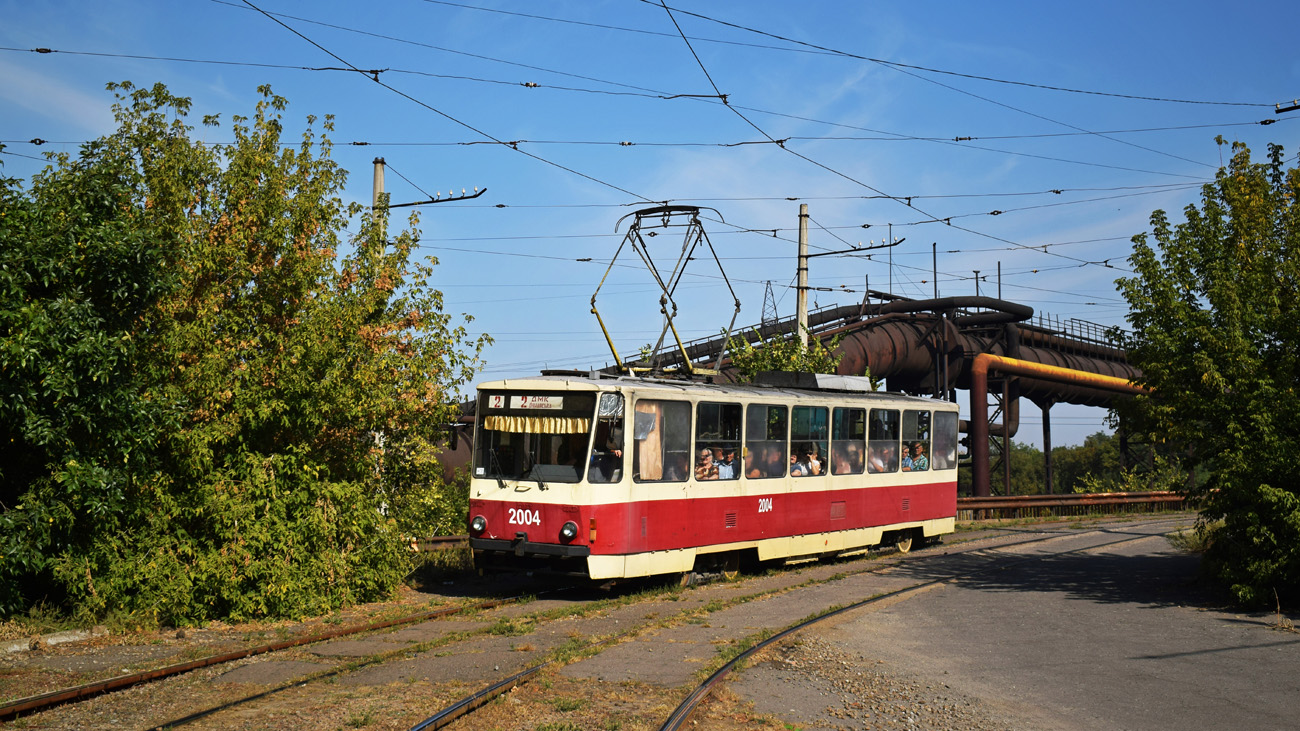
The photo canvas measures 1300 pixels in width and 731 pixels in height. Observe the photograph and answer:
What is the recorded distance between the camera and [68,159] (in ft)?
37.6

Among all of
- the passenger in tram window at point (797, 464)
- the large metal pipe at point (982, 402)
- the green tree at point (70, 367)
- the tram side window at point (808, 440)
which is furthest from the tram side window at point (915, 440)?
the large metal pipe at point (982, 402)

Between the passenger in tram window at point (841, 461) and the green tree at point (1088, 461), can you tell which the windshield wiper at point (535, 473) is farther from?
the green tree at point (1088, 461)

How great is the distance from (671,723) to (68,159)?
352 inches

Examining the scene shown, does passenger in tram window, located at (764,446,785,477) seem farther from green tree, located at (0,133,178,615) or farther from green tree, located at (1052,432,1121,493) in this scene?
green tree, located at (1052,432,1121,493)

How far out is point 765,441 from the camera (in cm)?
1620

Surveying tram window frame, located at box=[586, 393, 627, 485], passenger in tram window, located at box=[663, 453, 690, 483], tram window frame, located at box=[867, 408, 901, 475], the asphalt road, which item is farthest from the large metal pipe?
tram window frame, located at box=[586, 393, 627, 485]

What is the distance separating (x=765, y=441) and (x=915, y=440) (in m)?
5.16

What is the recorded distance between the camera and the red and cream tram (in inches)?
532

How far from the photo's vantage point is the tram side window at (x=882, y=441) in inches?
741

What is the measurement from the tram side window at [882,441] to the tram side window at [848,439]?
259 mm

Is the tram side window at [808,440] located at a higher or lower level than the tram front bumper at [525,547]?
higher

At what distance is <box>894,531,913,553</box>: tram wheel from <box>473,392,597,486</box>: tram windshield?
9.39 meters

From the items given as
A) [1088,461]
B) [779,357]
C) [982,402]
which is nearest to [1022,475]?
[1088,461]

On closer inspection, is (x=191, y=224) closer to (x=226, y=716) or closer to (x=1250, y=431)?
(x=226, y=716)
